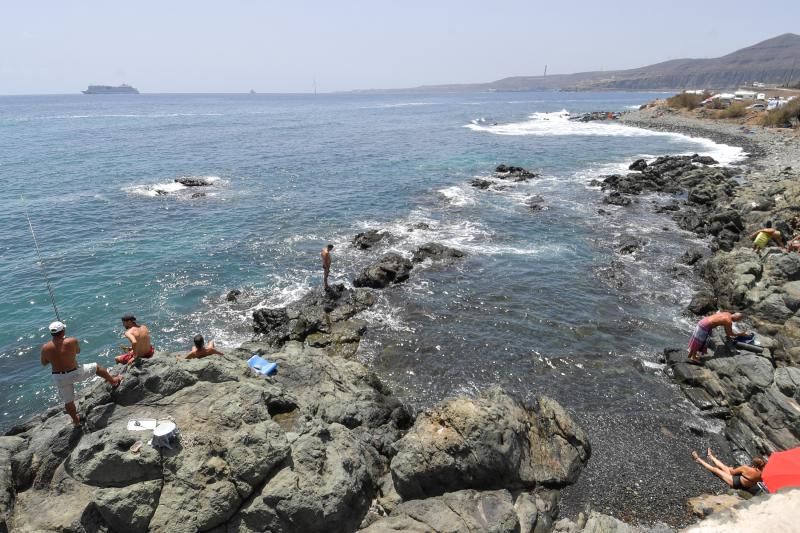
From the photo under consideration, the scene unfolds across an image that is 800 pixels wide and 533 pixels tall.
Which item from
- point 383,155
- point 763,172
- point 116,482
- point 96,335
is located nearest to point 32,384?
point 96,335

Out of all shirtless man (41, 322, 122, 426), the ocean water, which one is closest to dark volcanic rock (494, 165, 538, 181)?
the ocean water

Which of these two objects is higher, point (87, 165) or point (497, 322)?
point (87, 165)

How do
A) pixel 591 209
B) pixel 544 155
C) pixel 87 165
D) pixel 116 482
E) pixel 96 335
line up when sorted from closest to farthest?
pixel 116 482 → pixel 96 335 → pixel 591 209 → pixel 87 165 → pixel 544 155

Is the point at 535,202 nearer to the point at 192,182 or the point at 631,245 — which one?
the point at 631,245

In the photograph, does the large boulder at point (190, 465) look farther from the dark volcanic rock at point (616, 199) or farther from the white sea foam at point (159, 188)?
the white sea foam at point (159, 188)

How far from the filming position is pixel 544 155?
6241 cm

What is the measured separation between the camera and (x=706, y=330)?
53.2 ft

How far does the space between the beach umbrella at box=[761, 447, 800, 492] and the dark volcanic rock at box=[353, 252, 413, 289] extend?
16587mm

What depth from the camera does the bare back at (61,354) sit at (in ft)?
34.6

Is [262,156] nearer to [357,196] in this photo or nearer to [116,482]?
[357,196]

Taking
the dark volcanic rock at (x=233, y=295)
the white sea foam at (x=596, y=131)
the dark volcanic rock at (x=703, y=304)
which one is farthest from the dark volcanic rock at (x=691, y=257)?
the white sea foam at (x=596, y=131)

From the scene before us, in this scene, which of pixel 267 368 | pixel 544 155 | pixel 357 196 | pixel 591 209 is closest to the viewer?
pixel 267 368

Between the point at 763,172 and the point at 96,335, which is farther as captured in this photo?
the point at 763,172

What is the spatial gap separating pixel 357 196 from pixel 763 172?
129ft
